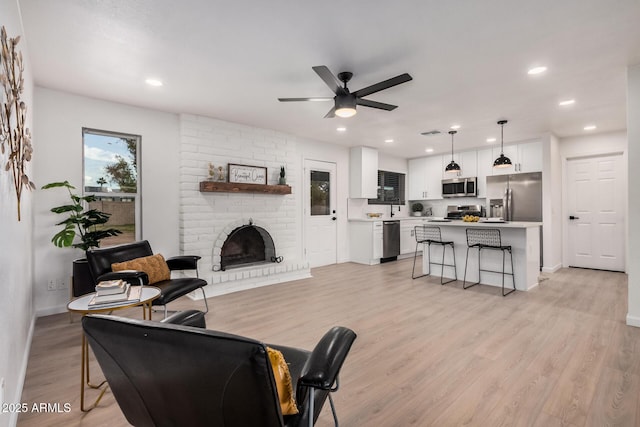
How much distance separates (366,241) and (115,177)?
456 cm

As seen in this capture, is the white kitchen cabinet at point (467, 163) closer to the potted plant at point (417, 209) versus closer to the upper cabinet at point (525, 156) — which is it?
the upper cabinet at point (525, 156)

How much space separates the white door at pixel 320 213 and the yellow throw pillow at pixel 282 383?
5089mm

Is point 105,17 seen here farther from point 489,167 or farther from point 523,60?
point 489,167

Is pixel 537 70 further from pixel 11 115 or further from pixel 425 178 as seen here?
pixel 425 178

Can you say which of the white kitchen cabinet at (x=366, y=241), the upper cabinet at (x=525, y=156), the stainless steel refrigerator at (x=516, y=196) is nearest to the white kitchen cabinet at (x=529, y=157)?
the upper cabinet at (x=525, y=156)

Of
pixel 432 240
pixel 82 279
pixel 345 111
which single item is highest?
pixel 345 111

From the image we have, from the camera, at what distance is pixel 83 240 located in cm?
346

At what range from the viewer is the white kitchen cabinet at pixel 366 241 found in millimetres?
6566

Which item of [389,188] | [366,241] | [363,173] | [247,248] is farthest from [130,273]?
[389,188]

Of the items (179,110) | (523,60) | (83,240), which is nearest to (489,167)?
(523,60)

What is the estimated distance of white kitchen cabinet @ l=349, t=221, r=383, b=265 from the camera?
21.5ft

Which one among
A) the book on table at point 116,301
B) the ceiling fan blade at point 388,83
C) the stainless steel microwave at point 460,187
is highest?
the ceiling fan blade at point 388,83

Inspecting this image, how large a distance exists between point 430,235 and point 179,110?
14.0 ft

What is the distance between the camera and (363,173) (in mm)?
6770
